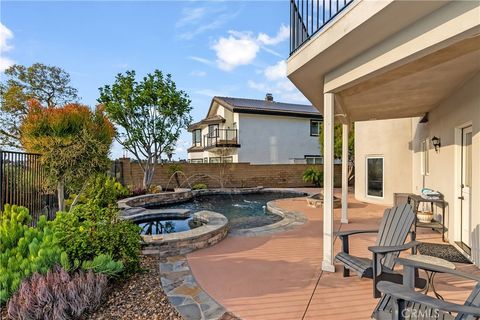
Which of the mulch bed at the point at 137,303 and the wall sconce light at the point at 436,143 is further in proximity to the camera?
the wall sconce light at the point at 436,143

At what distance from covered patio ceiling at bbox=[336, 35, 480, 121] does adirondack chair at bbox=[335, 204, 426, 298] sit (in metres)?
1.78

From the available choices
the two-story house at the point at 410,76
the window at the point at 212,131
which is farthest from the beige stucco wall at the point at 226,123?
the two-story house at the point at 410,76

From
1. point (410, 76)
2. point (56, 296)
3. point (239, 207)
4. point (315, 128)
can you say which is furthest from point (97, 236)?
point (315, 128)

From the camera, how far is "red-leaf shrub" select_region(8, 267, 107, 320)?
2697 mm

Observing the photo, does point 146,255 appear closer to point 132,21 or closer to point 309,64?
point 309,64

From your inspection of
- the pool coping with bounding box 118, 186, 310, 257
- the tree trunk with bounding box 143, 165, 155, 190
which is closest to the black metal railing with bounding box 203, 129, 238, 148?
the tree trunk with bounding box 143, 165, 155, 190

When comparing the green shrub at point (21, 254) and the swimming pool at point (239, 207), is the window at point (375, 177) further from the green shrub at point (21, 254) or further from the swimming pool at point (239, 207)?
the green shrub at point (21, 254)

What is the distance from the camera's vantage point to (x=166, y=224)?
771 centimetres

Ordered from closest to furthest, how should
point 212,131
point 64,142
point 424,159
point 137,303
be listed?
point 137,303
point 64,142
point 424,159
point 212,131

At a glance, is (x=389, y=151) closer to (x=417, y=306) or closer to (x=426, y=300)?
(x=417, y=306)

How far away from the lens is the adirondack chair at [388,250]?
285 cm

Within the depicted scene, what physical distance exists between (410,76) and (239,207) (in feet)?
26.6

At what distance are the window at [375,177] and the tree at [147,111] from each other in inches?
338

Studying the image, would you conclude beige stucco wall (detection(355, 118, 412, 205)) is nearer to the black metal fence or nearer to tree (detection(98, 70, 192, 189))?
tree (detection(98, 70, 192, 189))
